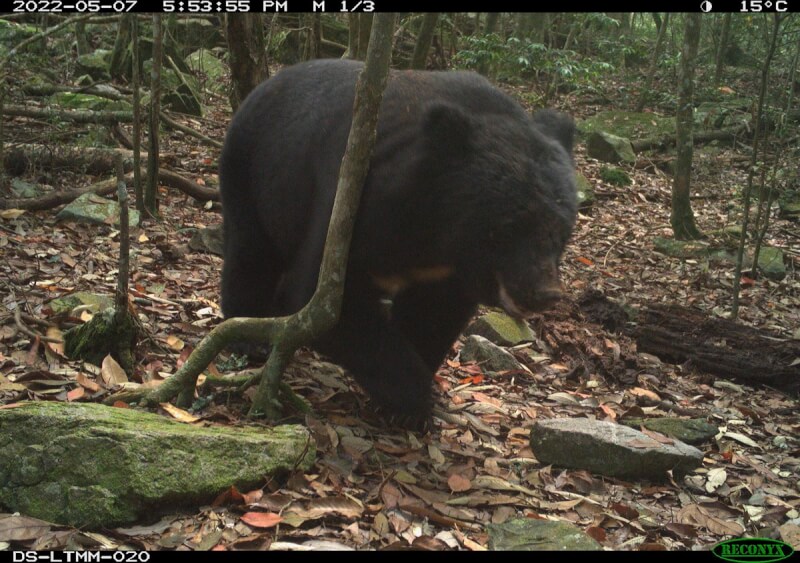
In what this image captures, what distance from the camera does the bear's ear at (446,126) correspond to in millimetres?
4008

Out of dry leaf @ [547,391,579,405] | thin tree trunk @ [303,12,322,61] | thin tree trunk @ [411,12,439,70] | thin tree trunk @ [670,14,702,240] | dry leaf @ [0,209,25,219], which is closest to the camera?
dry leaf @ [547,391,579,405]

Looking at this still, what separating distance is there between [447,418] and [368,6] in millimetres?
2590

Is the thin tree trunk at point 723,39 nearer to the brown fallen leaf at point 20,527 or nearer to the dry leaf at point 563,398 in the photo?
the dry leaf at point 563,398

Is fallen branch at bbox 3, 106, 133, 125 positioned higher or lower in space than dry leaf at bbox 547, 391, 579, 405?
higher

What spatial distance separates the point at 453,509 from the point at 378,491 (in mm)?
364

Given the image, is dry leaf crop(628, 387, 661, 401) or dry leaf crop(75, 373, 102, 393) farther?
dry leaf crop(628, 387, 661, 401)

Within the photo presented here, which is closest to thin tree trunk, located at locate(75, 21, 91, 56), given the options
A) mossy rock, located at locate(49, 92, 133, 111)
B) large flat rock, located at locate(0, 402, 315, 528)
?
mossy rock, located at locate(49, 92, 133, 111)

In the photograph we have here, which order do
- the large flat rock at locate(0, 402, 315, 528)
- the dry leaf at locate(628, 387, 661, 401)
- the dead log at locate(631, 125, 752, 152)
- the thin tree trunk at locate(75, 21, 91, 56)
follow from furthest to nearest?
1. the dead log at locate(631, 125, 752, 152)
2. the thin tree trunk at locate(75, 21, 91, 56)
3. the dry leaf at locate(628, 387, 661, 401)
4. the large flat rock at locate(0, 402, 315, 528)

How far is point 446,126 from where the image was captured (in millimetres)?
4027

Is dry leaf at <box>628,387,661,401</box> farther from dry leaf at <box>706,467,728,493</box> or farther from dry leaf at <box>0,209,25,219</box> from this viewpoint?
dry leaf at <box>0,209,25,219</box>

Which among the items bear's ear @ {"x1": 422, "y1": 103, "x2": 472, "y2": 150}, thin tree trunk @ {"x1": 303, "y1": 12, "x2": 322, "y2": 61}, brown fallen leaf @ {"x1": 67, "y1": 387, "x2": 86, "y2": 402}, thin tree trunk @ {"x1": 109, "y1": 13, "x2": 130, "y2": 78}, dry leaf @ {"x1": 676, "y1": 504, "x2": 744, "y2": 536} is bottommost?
dry leaf @ {"x1": 676, "y1": 504, "x2": 744, "y2": 536}

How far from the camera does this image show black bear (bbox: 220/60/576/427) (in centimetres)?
402

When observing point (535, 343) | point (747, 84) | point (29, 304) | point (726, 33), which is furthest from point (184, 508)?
point (747, 84)

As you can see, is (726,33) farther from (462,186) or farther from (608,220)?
(462,186)
